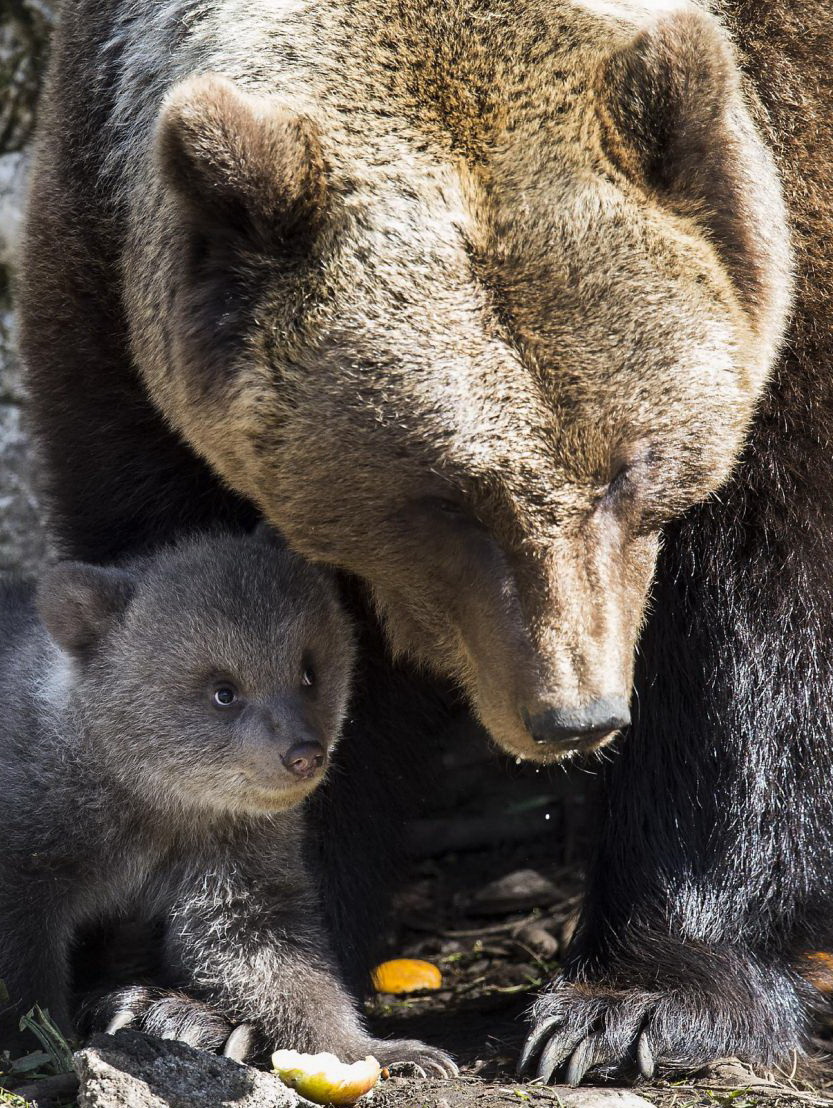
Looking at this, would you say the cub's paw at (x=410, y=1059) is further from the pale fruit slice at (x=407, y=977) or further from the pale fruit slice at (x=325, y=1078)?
the pale fruit slice at (x=407, y=977)

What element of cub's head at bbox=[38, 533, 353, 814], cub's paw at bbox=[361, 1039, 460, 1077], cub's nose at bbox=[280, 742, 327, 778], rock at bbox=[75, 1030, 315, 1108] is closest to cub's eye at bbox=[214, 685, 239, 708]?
cub's head at bbox=[38, 533, 353, 814]

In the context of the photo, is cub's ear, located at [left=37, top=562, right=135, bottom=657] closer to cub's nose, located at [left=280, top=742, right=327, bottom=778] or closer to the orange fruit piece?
cub's nose, located at [left=280, top=742, right=327, bottom=778]

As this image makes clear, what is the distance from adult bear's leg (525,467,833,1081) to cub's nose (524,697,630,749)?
106 centimetres

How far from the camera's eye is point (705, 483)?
12.9 ft

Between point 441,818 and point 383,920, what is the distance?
1938 mm

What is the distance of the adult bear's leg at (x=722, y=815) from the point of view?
14.7ft

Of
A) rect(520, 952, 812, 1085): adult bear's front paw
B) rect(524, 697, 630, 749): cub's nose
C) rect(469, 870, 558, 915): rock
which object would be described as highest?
rect(524, 697, 630, 749): cub's nose

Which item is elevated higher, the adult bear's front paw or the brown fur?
the brown fur

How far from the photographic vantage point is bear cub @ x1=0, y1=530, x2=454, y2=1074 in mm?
4098

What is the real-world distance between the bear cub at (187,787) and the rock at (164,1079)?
468mm

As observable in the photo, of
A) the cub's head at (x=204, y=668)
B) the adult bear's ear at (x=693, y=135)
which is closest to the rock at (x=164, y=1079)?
the cub's head at (x=204, y=668)

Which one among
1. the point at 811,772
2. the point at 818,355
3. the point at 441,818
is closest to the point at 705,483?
the point at 818,355

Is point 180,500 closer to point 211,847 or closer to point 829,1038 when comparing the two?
point 211,847

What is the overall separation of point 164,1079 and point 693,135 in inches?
108
